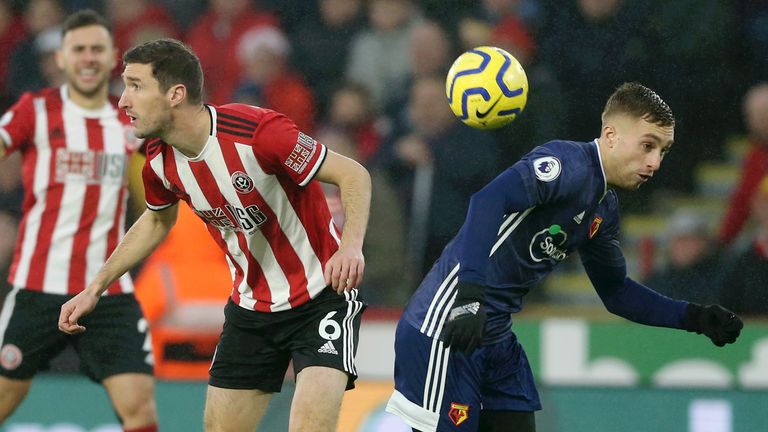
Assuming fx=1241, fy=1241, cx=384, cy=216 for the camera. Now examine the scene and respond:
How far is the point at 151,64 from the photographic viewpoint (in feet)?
13.8

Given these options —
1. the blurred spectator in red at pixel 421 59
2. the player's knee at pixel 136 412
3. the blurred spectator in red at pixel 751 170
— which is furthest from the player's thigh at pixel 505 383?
the blurred spectator in red at pixel 421 59

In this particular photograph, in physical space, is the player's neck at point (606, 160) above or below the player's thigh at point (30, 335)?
above

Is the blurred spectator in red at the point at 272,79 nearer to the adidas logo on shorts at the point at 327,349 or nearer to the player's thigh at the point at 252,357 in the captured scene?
the player's thigh at the point at 252,357

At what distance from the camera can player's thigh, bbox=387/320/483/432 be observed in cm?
423

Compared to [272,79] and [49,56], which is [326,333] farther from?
[49,56]

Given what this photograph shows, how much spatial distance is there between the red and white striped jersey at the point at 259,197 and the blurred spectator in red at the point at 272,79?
12.2 feet

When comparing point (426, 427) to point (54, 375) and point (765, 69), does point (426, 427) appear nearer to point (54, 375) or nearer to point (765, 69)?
point (54, 375)

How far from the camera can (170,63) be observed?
4.21 m

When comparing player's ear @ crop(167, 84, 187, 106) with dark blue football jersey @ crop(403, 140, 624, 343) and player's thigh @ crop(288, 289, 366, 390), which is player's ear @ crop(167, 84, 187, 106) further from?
dark blue football jersey @ crop(403, 140, 624, 343)

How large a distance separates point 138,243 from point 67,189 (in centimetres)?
118

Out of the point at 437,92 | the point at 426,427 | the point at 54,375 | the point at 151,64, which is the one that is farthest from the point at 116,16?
the point at 426,427

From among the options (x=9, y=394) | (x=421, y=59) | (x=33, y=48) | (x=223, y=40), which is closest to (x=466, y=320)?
(x=9, y=394)

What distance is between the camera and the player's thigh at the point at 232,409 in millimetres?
Result: 4449

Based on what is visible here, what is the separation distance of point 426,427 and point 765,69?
15.6ft
